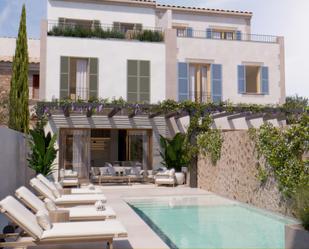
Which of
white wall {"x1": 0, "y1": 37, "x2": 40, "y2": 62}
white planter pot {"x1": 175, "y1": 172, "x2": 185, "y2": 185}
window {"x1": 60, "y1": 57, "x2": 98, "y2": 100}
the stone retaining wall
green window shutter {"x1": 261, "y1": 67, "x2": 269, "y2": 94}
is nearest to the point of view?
the stone retaining wall

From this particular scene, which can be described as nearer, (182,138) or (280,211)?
(280,211)

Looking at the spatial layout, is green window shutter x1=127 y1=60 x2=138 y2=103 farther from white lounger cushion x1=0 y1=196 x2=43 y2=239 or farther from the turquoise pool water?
white lounger cushion x1=0 y1=196 x2=43 y2=239

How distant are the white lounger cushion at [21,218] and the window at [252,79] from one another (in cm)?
1698

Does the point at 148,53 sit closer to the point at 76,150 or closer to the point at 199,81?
the point at 199,81

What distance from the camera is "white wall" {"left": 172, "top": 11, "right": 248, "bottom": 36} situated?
87.1 feet

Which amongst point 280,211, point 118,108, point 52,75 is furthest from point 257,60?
point 280,211

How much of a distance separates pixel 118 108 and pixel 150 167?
4957 millimetres

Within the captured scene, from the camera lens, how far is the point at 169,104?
1698 cm

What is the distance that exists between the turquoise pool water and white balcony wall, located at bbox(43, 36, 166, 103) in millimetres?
8641

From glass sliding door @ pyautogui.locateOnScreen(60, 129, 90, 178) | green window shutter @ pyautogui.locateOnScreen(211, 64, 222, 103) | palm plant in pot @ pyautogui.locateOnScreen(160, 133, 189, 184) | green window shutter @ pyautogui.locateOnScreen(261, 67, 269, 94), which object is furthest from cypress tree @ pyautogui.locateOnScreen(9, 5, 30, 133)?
green window shutter @ pyautogui.locateOnScreen(261, 67, 269, 94)

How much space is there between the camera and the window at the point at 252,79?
21688 millimetres

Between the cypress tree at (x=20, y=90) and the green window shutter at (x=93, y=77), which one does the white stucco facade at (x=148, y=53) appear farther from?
the cypress tree at (x=20, y=90)

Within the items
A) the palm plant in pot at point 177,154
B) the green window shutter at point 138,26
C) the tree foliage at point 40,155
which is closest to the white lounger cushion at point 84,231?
the tree foliage at point 40,155

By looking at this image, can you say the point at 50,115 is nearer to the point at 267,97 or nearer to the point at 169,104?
the point at 169,104
